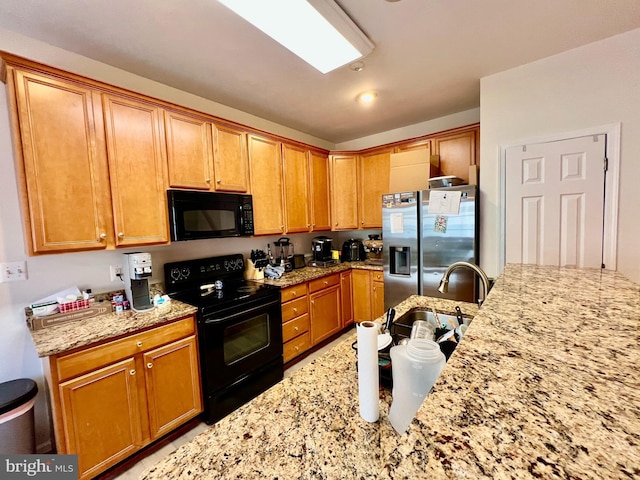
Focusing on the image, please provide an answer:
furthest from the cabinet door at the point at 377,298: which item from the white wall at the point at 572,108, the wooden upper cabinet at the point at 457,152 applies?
the wooden upper cabinet at the point at 457,152

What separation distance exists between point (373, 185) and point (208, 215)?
7.01ft

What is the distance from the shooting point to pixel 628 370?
519 mm

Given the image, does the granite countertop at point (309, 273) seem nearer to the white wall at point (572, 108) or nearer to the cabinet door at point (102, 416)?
the cabinet door at point (102, 416)

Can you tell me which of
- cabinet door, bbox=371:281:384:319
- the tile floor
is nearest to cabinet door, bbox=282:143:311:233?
cabinet door, bbox=371:281:384:319

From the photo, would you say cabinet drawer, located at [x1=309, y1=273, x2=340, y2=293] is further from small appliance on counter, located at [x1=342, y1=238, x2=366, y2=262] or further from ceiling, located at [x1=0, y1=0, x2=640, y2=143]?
ceiling, located at [x1=0, y1=0, x2=640, y2=143]

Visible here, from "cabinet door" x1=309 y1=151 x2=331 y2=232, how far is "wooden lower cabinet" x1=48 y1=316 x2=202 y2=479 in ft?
6.30

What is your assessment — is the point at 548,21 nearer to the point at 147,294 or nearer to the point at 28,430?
the point at 147,294

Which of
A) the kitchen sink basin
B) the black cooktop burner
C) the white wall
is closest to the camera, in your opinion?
the kitchen sink basin

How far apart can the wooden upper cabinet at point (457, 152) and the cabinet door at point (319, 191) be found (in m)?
1.35

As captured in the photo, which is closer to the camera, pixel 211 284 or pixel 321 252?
pixel 211 284

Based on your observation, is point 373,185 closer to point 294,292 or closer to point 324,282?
point 324,282

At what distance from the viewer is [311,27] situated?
149cm

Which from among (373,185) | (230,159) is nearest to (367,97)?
(373,185)

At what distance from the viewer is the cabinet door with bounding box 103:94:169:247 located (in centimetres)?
171
